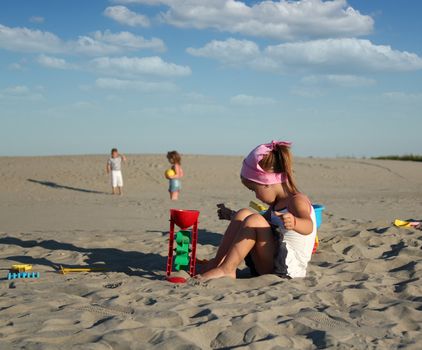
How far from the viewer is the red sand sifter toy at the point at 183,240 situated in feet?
14.5

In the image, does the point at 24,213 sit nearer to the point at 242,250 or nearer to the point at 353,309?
the point at 242,250

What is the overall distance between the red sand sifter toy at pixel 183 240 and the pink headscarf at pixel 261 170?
1.66 ft

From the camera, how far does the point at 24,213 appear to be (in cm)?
1156

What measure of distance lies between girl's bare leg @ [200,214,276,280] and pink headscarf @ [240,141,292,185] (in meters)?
0.28

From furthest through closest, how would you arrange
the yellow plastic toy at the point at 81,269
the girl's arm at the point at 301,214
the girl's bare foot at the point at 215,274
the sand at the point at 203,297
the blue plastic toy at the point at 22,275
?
the yellow plastic toy at the point at 81,269 → the blue plastic toy at the point at 22,275 → the girl's bare foot at the point at 215,274 → the girl's arm at the point at 301,214 → the sand at the point at 203,297

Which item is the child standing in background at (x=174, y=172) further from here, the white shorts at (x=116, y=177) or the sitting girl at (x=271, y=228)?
the sitting girl at (x=271, y=228)

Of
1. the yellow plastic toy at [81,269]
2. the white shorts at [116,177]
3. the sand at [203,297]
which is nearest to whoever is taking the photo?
the sand at [203,297]

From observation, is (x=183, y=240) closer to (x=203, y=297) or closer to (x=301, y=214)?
(x=203, y=297)

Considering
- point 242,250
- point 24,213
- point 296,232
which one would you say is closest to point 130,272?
point 242,250

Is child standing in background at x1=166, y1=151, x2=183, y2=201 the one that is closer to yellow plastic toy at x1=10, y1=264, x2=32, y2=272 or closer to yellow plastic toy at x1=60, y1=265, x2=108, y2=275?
yellow plastic toy at x1=60, y1=265, x2=108, y2=275

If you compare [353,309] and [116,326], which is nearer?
[116,326]

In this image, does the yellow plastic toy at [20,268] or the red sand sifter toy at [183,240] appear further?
the yellow plastic toy at [20,268]

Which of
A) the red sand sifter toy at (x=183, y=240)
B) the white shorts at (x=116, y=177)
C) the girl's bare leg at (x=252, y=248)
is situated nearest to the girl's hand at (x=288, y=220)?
the girl's bare leg at (x=252, y=248)

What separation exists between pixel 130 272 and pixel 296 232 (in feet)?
5.11
